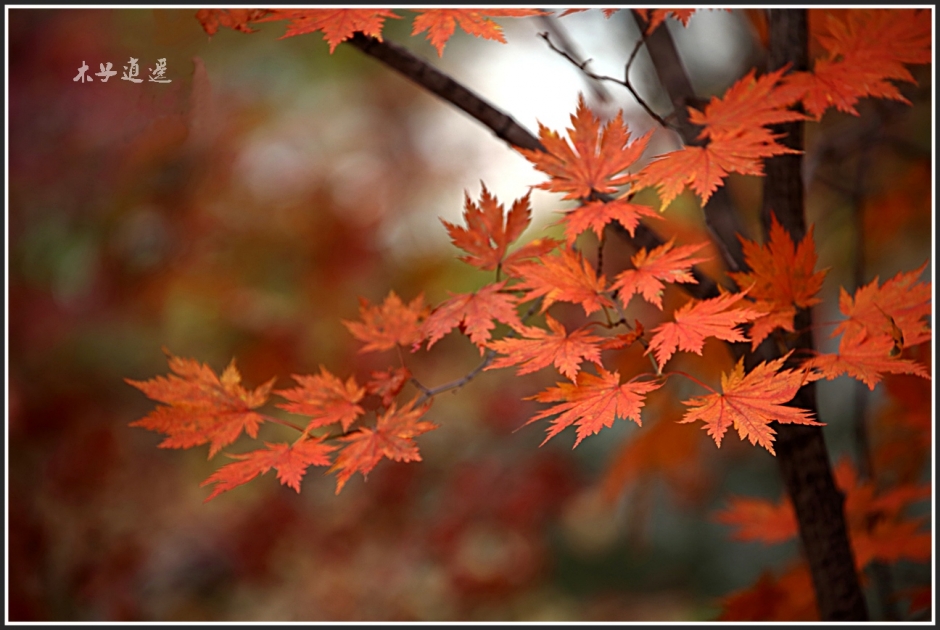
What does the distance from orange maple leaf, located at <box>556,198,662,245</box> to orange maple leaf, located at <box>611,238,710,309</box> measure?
1.5 inches

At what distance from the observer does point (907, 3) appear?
2.52ft

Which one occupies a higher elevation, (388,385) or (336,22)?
(336,22)

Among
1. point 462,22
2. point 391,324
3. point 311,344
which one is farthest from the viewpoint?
point 311,344

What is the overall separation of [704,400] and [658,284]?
0.38 feet

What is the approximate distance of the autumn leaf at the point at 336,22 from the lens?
2.20 ft

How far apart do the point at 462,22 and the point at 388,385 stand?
394 mm

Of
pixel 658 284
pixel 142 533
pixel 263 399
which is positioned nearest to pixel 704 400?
pixel 658 284

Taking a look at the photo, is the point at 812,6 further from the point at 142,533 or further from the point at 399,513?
the point at 142,533

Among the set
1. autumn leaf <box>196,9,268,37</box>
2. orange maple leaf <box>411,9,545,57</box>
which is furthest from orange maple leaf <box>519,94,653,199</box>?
autumn leaf <box>196,9,268,37</box>

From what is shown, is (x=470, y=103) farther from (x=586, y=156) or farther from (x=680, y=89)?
(x=680, y=89)

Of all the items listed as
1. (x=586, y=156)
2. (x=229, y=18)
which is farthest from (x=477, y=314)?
(x=229, y=18)

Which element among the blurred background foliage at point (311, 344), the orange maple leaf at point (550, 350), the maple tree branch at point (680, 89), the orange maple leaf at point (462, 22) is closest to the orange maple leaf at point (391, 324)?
the orange maple leaf at point (550, 350)

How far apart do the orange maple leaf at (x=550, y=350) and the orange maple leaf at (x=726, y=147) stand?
0.49 feet

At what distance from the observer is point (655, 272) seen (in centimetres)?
65
